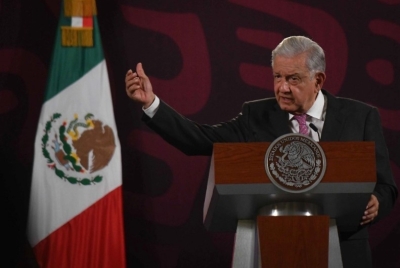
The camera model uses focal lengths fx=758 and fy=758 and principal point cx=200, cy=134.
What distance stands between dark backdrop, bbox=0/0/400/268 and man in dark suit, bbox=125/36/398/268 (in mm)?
1700

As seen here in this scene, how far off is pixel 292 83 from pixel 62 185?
1.81 meters

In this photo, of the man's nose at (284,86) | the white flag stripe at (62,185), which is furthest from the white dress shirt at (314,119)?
the white flag stripe at (62,185)

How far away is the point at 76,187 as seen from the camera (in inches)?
161

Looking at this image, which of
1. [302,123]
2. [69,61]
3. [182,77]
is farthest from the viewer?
[182,77]

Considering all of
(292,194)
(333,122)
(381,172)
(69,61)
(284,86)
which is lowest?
(292,194)

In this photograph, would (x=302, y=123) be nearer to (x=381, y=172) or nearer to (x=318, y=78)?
(x=318, y=78)

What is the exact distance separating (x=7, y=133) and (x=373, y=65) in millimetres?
2201

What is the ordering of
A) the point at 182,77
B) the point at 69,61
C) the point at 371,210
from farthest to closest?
1. the point at 182,77
2. the point at 69,61
3. the point at 371,210

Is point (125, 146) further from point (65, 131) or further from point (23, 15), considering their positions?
point (23, 15)

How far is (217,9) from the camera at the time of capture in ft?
15.0

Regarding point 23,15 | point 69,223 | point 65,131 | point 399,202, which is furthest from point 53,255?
point 399,202

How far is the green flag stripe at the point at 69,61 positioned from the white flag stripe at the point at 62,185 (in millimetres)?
81

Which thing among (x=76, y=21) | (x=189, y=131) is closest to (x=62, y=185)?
(x=76, y=21)

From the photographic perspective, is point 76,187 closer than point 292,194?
No
